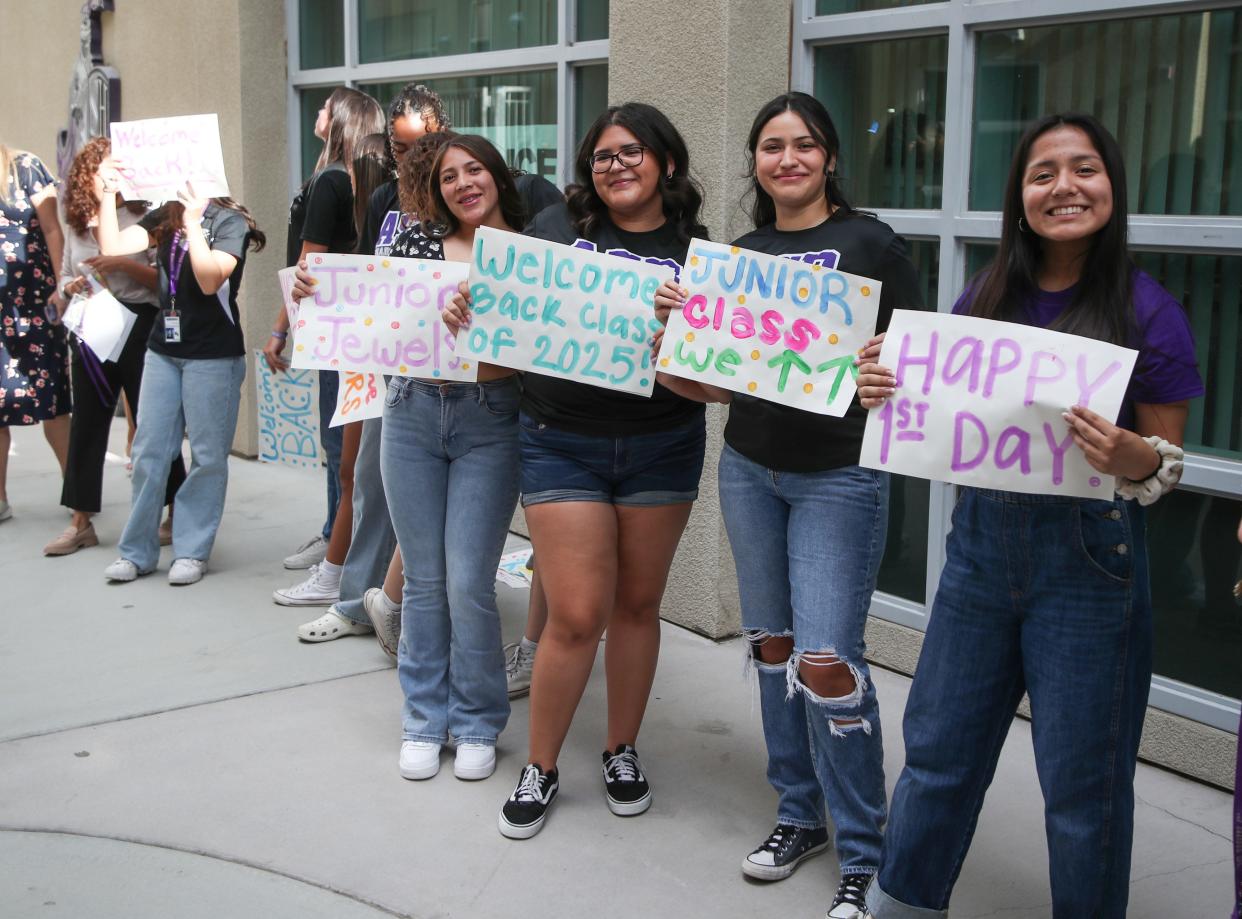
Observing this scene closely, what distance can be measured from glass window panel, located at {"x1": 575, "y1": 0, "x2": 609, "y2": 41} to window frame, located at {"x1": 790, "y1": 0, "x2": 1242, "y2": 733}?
135cm

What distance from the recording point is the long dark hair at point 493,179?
3.83 meters

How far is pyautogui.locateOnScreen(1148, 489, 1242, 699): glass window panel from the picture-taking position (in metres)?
3.92

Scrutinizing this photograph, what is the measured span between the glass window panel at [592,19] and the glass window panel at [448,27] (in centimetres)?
23

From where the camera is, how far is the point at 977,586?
2.74 m

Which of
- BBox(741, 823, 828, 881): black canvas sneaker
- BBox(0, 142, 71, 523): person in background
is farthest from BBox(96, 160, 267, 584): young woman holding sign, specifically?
BBox(741, 823, 828, 881): black canvas sneaker

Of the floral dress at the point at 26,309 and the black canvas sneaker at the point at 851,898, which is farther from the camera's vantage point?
the floral dress at the point at 26,309

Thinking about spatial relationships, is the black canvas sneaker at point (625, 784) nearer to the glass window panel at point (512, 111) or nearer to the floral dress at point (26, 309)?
the glass window panel at point (512, 111)

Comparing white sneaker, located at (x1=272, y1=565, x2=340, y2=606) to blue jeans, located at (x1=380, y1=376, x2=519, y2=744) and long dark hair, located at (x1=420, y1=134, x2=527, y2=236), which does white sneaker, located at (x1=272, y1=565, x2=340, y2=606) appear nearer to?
blue jeans, located at (x1=380, y1=376, x2=519, y2=744)

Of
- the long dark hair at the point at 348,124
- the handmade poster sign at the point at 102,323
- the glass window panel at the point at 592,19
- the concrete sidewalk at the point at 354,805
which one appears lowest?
the concrete sidewalk at the point at 354,805

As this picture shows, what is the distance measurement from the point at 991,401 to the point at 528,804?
5.66 feet

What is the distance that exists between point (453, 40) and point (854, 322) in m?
4.80

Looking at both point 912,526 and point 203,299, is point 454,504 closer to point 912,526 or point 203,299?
point 912,526

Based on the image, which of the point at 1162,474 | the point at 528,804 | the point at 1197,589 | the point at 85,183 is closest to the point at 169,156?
the point at 85,183

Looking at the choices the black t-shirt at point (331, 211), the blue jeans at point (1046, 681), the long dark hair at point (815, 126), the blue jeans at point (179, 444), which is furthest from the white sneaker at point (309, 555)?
the blue jeans at point (1046, 681)
